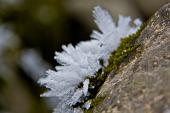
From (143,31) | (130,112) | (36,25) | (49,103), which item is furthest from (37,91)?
(130,112)

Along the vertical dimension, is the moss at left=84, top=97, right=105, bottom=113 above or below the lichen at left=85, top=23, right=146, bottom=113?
below

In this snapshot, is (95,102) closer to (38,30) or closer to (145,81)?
(145,81)

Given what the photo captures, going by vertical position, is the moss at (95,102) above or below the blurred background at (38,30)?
below

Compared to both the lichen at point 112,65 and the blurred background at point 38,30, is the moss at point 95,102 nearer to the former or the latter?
the lichen at point 112,65

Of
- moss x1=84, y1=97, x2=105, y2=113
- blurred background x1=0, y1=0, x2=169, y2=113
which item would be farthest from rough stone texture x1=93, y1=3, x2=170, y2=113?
blurred background x1=0, y1=0, x2=169, y2=113

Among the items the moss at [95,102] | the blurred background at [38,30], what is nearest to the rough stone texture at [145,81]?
the moss at [95,102]

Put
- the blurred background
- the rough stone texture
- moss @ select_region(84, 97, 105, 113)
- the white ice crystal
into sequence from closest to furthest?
1. the rough stone texture
2. moss @ select_region(84, 97, 105, 113)
3. the white ice crystal
4. the blurred background

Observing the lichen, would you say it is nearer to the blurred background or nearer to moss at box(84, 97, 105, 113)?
moss at box(84, 97, 105, 113)

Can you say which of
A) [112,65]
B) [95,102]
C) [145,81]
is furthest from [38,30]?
[145,81]
